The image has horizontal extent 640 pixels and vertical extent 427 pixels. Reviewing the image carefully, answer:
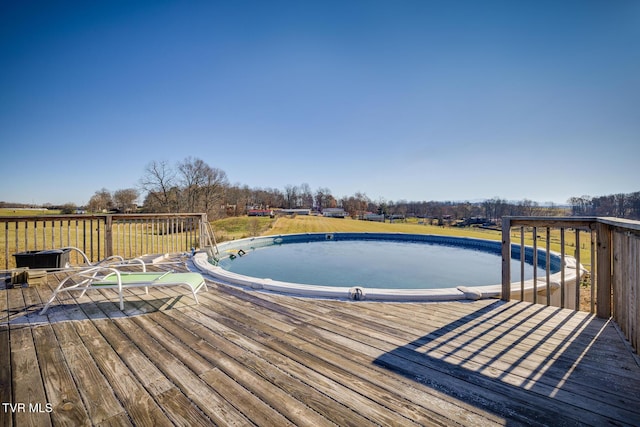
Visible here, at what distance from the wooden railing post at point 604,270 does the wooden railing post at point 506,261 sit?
30.6 inches

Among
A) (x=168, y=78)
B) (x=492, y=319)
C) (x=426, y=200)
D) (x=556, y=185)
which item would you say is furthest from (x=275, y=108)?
(x=426, y=200)

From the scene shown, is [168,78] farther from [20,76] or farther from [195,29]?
[20,76]

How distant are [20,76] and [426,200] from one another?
186 ft

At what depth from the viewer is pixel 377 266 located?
9008 millimetres

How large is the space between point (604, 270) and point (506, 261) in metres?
0.85

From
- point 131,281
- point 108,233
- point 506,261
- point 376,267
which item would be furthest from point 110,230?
point 376,267

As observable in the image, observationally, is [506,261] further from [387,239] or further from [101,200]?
[101,200]

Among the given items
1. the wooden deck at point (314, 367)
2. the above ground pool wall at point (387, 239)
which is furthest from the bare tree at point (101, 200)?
the wooden deck at point (314, 367)

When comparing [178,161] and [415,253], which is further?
[178,161]

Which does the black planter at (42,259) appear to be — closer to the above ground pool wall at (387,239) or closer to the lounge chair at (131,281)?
the lounge chair at (131,281)

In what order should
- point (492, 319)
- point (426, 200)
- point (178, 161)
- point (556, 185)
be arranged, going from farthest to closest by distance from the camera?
point (426, 200) < point (178, 161) < point (556, 185) < point (492, 319)

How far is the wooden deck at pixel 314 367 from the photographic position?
1.41 metres

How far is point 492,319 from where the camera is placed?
2725mm

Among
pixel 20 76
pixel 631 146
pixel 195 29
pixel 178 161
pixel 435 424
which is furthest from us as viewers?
pixel 178 161
